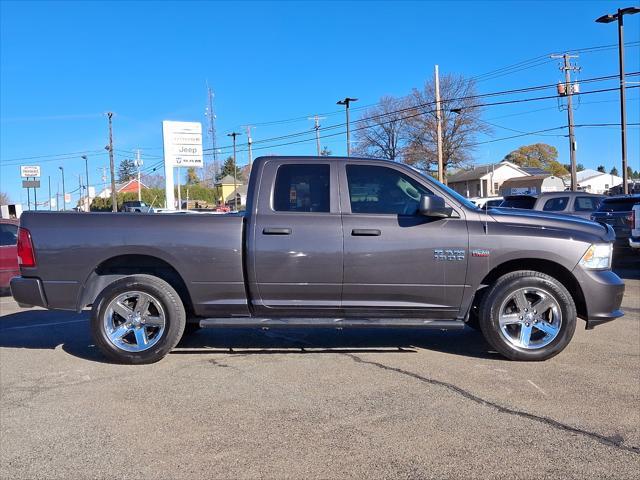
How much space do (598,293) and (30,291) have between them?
544 centimetres

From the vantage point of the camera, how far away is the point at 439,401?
14.2 ft

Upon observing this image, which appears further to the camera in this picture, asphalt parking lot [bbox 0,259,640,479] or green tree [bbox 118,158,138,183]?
green tree [bbox 118,158,138,183]

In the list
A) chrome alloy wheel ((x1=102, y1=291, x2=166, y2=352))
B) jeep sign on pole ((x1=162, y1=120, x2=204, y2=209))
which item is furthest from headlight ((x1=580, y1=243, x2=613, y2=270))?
jeep sign on pole ((x1=162, y1=120, x2=204, y2=209))

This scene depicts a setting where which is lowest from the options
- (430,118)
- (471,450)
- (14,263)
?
(471,450)

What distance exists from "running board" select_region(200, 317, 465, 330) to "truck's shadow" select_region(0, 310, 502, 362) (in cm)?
61

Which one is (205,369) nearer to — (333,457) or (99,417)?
(99,417)

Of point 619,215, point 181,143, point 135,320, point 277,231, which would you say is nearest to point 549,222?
point 277,231

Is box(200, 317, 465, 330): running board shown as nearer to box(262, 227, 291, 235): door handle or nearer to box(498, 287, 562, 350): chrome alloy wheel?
box(498, 287, 562, 350): chrome alloy wheel

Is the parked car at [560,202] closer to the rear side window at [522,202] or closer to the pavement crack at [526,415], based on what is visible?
the rear side window at [522,202]

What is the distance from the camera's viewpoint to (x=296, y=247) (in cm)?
521

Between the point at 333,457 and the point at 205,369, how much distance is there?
2.18m

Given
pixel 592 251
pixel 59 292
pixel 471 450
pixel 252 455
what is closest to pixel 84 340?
pixel 59 292

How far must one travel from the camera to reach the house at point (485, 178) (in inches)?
2811

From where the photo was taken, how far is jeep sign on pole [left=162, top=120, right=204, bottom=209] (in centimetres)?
2819
